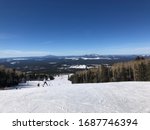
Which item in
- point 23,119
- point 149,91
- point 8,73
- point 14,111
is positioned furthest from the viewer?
point 8,73

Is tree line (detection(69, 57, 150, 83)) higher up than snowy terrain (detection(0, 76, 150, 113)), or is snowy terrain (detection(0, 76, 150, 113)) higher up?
snowy terrain (detection(0, 76, 150, 113))

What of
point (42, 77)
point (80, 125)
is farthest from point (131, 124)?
point (42, 77)

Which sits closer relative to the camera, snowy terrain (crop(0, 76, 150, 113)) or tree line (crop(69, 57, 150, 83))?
snowy terrain (crop(0, 76, 150, 113))

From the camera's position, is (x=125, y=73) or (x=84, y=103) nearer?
(x=84, y=103)

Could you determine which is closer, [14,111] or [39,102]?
[14,111]

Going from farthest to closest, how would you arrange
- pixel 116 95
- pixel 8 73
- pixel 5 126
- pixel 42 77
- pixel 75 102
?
pixel 42 77 → pixel 8 73 → pixel 116 95 → pixel 75 102 → pixel 5 126

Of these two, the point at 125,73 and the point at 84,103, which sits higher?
the point at 84,103

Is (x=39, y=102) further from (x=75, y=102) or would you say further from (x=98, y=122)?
(x=98, y=122)

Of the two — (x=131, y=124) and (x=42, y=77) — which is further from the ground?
(x=131, y=124)

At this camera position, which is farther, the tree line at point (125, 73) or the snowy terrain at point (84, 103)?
the tree line at point (125, 73)

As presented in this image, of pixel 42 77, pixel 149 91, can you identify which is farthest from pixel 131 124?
pixel 42 77

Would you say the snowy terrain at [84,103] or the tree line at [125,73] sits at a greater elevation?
the snowy terrain at [84,103]
